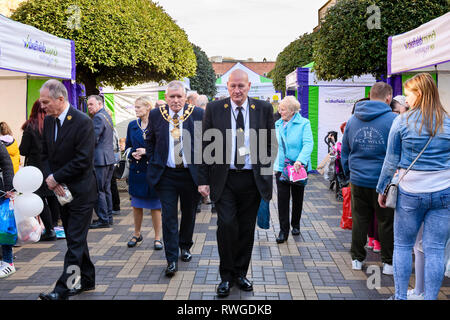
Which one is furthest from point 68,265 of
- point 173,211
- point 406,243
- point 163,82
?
point 163,82

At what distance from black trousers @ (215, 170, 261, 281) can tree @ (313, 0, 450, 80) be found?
6.76 m

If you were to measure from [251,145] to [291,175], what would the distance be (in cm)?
183

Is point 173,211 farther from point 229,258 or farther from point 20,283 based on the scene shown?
point 20,283

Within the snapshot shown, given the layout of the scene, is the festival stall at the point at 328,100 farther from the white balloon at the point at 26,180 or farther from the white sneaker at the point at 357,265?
the white balloon at the point at 26,180

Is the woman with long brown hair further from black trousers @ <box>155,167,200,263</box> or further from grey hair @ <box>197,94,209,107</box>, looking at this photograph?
grey hair @ <box>197,94,209,107</box>

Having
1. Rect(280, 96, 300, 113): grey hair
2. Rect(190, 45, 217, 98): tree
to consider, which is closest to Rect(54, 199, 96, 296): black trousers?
Rect(280, 96, 300, 113): grey hair

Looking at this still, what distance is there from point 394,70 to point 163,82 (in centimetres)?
857

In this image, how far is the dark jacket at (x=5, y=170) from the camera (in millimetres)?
4340

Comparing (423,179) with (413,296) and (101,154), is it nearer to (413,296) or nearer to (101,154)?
(413,296)

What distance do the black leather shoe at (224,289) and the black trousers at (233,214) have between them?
0.15ft

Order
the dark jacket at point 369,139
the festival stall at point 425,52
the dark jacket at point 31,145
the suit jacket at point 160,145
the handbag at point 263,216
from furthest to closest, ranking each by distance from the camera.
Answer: the dark jacket at point 31,145, the festival stall at point 425,52, the handbag at point 263,216, the suit jacket at point 160,145, the dark jacket at point 369,139

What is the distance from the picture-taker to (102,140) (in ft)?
21.4

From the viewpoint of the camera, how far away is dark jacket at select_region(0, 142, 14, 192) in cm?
434

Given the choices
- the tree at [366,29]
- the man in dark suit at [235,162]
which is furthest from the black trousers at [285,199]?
the tree at [366,29]
